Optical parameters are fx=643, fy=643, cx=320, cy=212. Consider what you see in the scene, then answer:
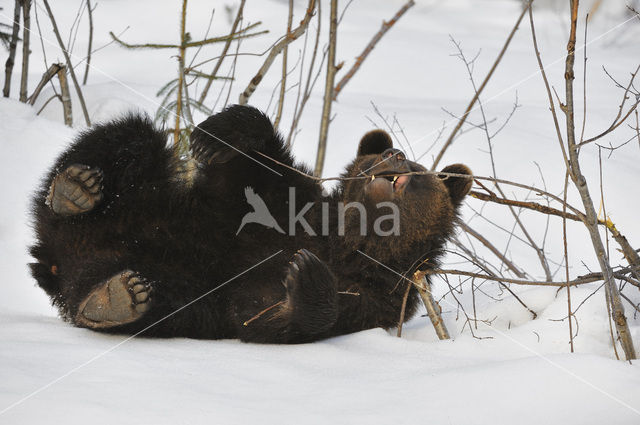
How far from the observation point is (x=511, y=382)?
6.25 ft

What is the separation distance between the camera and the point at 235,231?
325 centimetres

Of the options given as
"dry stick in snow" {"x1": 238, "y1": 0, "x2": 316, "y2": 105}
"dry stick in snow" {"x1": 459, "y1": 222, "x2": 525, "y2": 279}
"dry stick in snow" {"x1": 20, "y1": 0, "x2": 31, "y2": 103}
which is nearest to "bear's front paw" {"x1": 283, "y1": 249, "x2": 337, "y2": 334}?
"dry stick in snow" {"x1": 459, "y1": 222, "x2": 525, "y2": 279}

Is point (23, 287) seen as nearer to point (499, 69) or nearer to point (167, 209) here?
point (167, 209)

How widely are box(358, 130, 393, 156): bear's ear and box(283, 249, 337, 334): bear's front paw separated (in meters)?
1.02

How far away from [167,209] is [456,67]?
6547 millimetres

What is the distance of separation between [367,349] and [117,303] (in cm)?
103

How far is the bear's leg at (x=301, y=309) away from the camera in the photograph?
281 centimetres

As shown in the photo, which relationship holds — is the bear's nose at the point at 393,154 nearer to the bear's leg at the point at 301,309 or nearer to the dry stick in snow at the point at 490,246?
the bear's leg at the point at 301,309

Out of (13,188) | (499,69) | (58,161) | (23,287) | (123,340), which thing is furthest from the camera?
(499,69)

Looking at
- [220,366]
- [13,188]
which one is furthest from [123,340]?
[13,188]

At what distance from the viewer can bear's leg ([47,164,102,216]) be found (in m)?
2.87

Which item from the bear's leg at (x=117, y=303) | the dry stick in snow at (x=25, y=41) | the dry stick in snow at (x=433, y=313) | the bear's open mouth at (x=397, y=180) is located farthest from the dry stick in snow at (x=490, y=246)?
the dry stick in snow at (x=25, y=41)

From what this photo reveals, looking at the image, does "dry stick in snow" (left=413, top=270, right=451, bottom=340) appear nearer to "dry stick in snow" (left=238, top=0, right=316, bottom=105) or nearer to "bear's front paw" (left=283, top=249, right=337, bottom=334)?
"bear's front paw" (left=283, top=249, right=337, bottom=334)

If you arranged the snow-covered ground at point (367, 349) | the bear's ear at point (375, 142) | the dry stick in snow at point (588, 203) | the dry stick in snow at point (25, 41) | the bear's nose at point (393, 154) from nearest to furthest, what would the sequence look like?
1. the snow-covered ground at point (367, 349)
2. the dry stick in snow at point (588, 203)
3. the bear's nose at point (393, 154)
4. the bear's ear at point (375, 142)
5. the dry stick in snow at point (25, 41)
